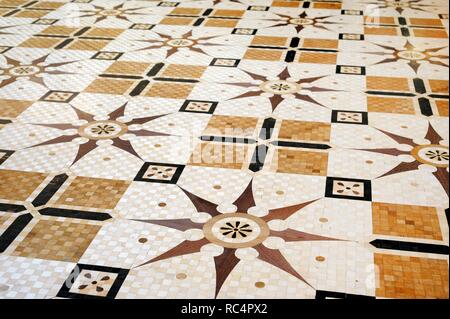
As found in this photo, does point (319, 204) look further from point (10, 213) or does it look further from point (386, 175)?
point (10, 213)

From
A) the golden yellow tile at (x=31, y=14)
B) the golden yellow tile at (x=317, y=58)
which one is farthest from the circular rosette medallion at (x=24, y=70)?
the golden yellow tile at (x=317, y=58)

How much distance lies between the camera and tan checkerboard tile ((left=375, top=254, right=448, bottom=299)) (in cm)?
171

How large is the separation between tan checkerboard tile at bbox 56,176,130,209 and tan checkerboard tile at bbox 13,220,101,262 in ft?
0.44

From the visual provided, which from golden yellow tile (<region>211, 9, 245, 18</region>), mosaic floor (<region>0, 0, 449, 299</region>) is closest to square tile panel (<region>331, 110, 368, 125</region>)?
mosaic floor (<region>0, 0, 449, 299</region>)

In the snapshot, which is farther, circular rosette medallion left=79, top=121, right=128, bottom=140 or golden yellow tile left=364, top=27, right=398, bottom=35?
golden yellow tile left=364, top=27, right=398, bottom=35

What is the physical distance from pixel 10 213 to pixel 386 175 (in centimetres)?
134

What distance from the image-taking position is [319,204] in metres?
2.15

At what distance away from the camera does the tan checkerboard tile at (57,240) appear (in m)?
1.89

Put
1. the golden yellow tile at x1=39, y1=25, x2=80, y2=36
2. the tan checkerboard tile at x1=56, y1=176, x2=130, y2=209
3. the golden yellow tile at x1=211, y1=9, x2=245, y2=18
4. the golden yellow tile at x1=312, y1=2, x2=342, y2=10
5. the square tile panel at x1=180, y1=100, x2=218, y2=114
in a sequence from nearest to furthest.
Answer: the tan checkerboard tile at x1=56, y1=176, x2=130, y2=209
the square tile panel at x1=180, y1=100, x2=218, y2=114
the golden yellow tile at x1=39, y1=25, x2=80, y2=36
the golden yellow tile at x1=211, y1=9, x2=245, y2=18
the golden yellow tile at x1=312, y1=2, x2=342, y2=10

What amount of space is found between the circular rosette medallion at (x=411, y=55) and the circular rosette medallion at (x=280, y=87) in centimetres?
83

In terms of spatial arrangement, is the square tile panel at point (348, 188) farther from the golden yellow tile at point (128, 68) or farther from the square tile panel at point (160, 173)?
the golden yellow tile at point (128, 68)

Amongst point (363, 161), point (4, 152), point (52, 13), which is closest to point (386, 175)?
point (363, 161)

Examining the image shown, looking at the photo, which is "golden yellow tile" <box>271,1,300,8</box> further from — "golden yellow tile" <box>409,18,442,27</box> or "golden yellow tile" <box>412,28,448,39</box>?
"golden yellow tile" <box>412,28,448,39</box>
